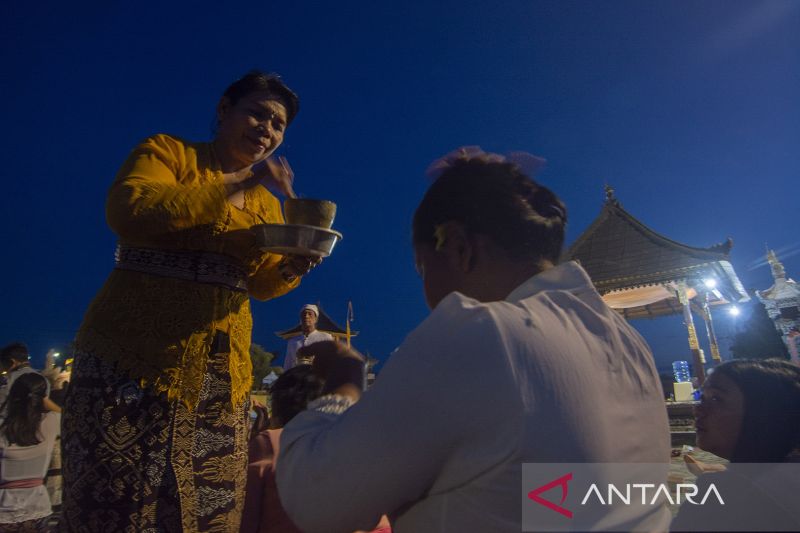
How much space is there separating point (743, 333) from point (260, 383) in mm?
32501

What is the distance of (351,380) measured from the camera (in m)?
1.22

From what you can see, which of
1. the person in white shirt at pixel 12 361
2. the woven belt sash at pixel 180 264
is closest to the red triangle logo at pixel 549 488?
the woven belt sash at pixel 180 264

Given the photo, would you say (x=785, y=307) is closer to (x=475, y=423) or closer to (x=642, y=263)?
(x=642, y=263)

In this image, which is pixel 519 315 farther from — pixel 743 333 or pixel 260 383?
pixel 260 383

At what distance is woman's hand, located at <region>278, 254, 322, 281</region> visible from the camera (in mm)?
2102

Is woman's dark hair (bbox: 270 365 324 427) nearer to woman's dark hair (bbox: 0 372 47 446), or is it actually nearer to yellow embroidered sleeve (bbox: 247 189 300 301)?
yellow embroidered sleeve (bbox: 247 189 300 301)

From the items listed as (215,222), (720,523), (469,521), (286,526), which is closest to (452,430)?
(469,521)

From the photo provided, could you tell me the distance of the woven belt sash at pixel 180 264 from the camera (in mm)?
1871

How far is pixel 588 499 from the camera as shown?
0.95 m

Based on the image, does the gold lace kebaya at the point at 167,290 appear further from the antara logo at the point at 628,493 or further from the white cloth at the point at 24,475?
the white cloth at the point at 24,475

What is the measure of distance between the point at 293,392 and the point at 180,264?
1338 millimetres

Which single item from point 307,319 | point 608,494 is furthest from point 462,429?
point 307,319

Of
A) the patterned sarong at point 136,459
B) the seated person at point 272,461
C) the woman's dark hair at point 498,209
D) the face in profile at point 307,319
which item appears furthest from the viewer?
the face in profile at point 307,319

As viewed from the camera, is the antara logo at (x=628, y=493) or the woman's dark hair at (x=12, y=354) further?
the woman's dark hair at (x=12, y=354)
